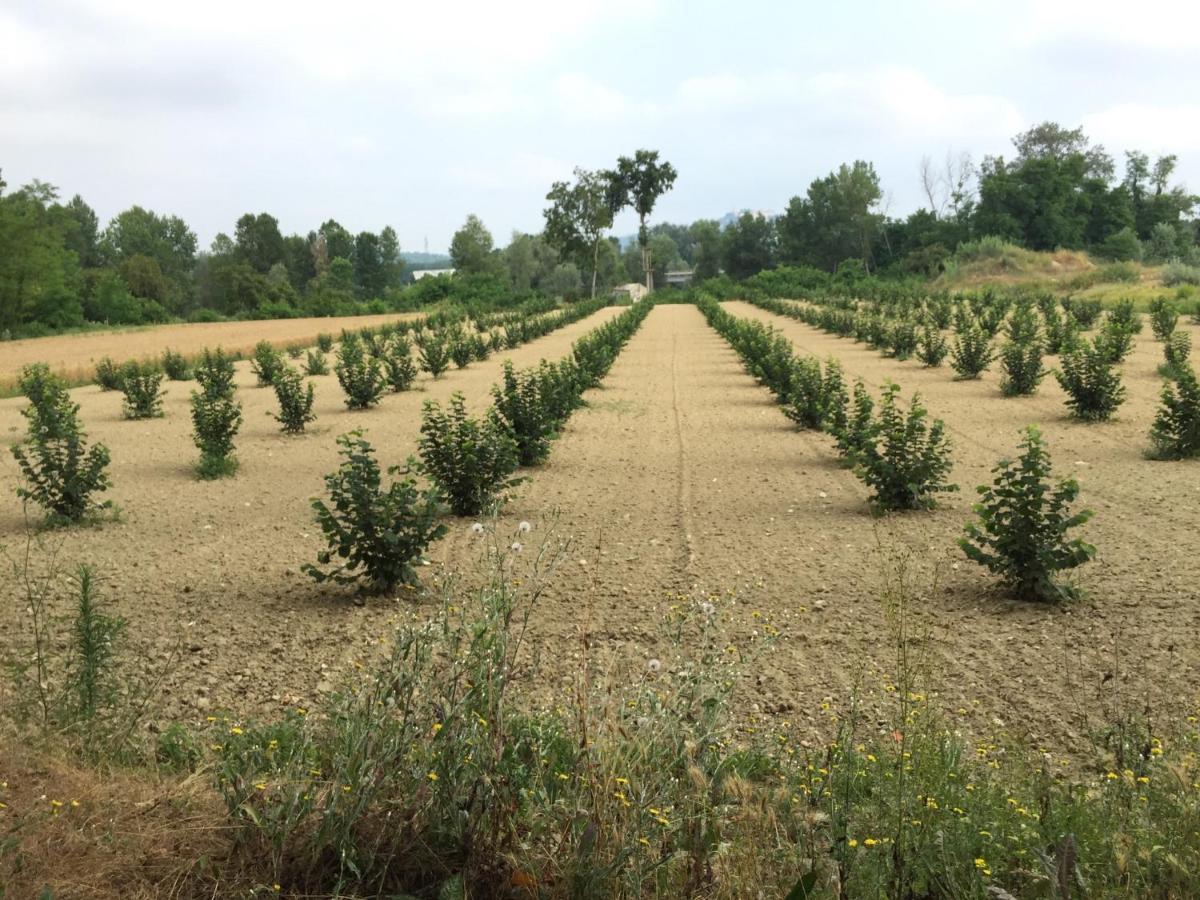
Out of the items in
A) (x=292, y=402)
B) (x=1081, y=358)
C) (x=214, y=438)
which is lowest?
(x=214, y=438)

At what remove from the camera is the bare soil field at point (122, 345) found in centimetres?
3206

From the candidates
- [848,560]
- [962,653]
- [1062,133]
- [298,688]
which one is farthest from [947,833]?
[1062,133]

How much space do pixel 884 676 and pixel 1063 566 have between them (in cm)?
178

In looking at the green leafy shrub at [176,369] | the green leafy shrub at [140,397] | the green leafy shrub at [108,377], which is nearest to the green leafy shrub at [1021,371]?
the green leafy shrub at [140,397]

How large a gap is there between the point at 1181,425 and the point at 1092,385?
266cm

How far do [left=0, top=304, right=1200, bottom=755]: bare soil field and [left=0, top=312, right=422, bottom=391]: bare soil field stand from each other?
18.6 m

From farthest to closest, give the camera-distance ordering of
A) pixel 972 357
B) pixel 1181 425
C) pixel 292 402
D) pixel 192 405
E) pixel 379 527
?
pixel 972 357
pixel 192 405
pixel 292 402
pixel 1181 425
pixel 379 527

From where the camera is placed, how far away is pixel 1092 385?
43.2ft

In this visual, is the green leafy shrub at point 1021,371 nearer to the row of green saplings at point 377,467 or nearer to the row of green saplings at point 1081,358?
the row of green saplings at point 1081,358

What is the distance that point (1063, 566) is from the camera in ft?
20.0

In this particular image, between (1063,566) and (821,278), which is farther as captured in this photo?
(821,278)

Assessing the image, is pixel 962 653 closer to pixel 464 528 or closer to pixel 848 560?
pixel 848 560

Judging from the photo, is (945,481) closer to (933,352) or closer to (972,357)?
(972,357)

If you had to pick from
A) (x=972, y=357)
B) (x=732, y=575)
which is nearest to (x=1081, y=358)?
(x=972, y=357)
